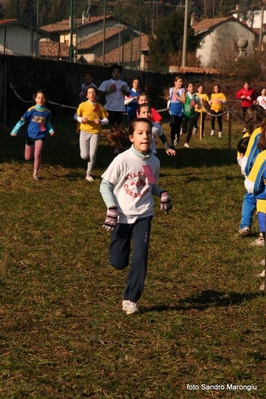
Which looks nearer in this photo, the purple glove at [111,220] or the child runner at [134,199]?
the purple glove at [111,220]

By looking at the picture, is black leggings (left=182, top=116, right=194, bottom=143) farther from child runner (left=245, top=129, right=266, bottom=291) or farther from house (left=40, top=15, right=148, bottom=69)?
house (left=40, top=15, right=148, bottom=69)

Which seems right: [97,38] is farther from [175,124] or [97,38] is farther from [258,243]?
[258,243]

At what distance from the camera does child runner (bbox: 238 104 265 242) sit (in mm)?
9023

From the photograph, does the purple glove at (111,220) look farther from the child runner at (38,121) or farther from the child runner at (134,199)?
the child runner at (38,121)

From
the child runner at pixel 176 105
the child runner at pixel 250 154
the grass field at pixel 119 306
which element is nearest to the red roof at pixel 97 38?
the child runner at pixel 176 105

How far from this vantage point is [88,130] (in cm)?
1483

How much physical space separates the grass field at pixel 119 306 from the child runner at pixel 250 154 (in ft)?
0.79

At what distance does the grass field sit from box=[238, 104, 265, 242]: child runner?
24cm

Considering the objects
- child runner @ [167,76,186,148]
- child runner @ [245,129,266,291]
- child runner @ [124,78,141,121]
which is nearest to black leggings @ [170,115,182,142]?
A: child runner @ [167,76,186,148]

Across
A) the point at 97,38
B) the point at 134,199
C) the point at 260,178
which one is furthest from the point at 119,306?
the point at 97,38

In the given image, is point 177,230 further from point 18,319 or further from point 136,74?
point 136,74

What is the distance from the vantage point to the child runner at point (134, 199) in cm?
707

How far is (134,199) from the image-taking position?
716cm

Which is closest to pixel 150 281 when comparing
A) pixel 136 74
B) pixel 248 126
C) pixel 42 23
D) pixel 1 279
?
pixel 1 279
